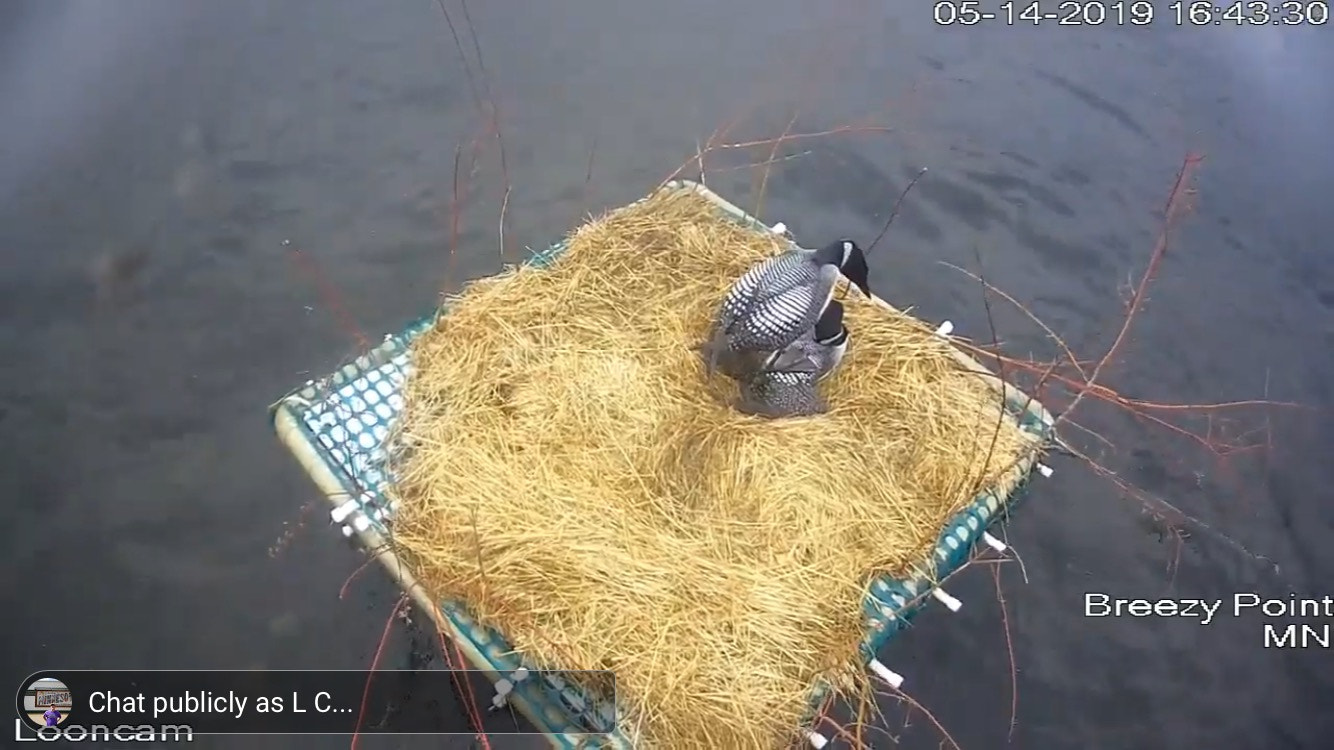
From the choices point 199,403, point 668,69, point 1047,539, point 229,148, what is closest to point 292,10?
point 229,148

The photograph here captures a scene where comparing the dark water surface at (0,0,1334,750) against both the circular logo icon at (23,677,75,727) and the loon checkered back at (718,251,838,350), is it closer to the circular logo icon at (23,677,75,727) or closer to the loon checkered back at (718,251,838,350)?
the circular logo icon at (23,677,75,727)

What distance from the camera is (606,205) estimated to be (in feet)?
11.6

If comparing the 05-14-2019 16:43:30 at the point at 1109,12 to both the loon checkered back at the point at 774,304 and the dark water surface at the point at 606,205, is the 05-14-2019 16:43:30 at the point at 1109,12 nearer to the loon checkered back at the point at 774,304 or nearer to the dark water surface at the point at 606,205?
the dark water surface at the point at 606,205

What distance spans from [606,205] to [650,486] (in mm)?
1657

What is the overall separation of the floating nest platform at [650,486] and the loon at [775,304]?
0.17 meters

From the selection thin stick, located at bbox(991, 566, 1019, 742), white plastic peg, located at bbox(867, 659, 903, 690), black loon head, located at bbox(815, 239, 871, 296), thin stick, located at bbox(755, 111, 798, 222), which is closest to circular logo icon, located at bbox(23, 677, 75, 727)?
white plastic peg, located at bbox(867, 659, 903, 690)

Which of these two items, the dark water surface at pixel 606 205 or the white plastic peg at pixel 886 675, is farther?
Result: the dark water surface at pixel 606 205

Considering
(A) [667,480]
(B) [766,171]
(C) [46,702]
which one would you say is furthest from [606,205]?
(C) [46,702]

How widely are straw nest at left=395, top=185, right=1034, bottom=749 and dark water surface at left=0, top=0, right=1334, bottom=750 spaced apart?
0.62 metres

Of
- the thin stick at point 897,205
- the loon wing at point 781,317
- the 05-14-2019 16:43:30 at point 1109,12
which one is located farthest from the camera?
the 05-14-2019 16:43:30 at point 1109,12

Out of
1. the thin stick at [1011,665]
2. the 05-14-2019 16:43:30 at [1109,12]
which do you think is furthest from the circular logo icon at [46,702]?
the 05-14-2019 16:43:30 at [1109,12]

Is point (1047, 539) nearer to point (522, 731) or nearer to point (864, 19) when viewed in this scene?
point (522, 731)

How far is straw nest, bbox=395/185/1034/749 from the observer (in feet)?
6.12

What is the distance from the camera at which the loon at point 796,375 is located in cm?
231
